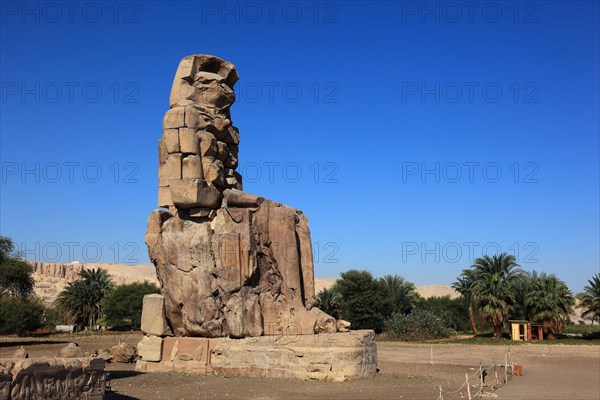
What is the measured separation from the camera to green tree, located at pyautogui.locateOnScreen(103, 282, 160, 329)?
40.0m

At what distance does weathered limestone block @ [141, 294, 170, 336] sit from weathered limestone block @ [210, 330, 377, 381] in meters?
2.13

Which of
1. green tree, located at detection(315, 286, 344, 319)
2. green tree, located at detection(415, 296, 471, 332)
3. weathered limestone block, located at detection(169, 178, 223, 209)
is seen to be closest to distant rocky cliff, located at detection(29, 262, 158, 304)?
green tree, located at detection(415, 296, 471, 332)

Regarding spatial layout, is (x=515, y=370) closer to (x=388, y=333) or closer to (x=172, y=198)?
(x=172, y=198)

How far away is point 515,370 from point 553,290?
19.0 m

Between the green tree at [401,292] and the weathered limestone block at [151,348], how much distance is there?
2847 centimetres

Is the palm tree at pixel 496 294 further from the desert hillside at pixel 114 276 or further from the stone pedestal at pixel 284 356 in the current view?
the desert hillside at pixel 114 276

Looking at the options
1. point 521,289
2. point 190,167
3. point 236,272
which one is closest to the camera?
point 236,272

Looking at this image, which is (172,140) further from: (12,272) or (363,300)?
(363,300)

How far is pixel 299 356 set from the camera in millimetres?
14867

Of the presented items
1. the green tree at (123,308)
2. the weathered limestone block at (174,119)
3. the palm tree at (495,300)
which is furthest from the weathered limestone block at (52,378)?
the green tree at (123,308)

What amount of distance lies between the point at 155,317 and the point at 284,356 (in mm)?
4412

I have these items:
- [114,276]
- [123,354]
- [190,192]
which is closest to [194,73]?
[190,192]

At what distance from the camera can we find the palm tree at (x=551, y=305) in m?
34.7

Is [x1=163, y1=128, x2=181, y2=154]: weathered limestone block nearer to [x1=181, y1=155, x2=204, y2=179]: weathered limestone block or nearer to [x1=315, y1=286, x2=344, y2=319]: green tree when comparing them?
[x1=181, y1=155, x2=204, y2=179]: weathered limestone block
